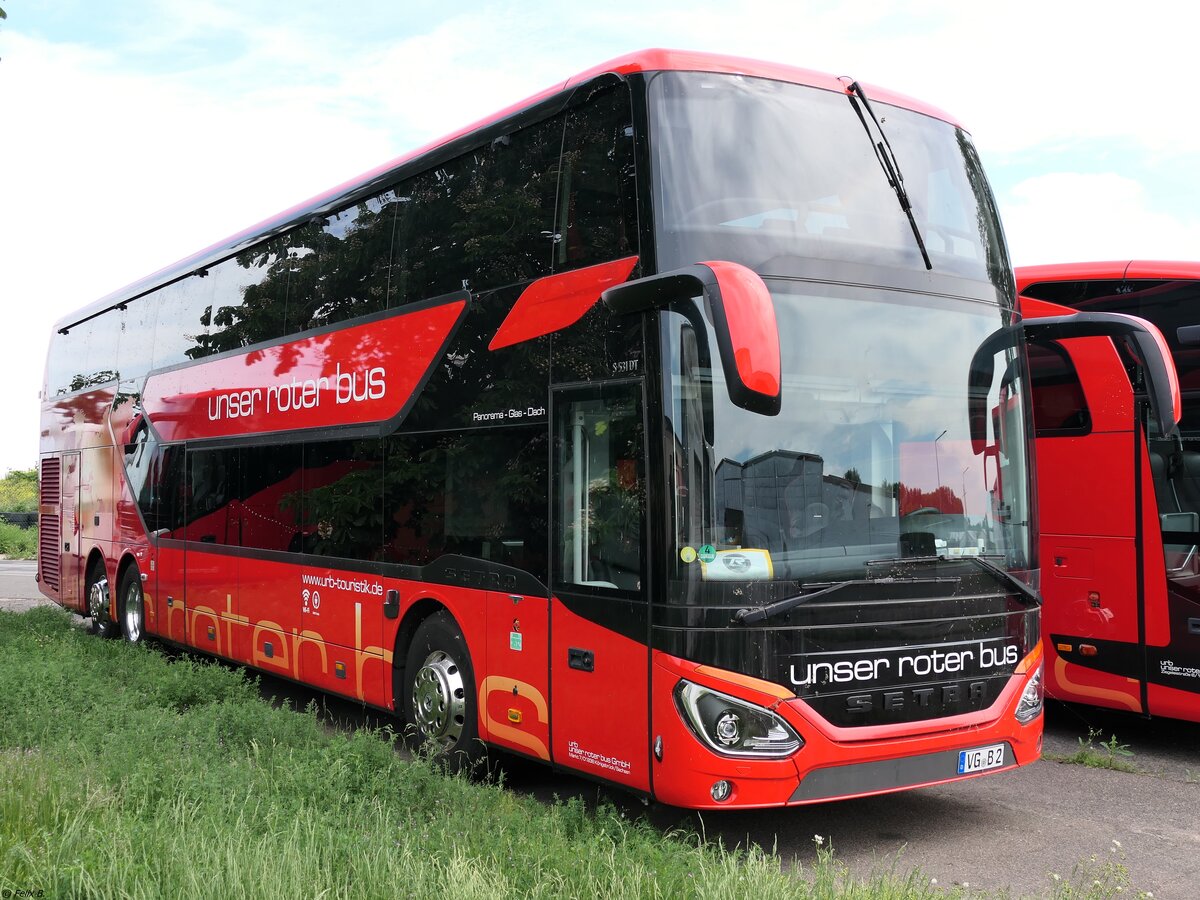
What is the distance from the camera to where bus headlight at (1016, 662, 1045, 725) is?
6.41 metres

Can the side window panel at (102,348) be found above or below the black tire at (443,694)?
above

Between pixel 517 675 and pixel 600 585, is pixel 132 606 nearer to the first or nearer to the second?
pixel 517 675

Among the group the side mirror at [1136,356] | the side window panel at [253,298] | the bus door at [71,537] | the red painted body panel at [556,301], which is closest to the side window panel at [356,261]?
the side window panel at [253,298]

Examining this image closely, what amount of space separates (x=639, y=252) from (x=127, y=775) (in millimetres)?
3614

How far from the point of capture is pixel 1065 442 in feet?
29.6

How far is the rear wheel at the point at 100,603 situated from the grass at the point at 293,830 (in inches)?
287

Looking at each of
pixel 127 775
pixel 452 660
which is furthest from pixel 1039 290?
pixel 127 775

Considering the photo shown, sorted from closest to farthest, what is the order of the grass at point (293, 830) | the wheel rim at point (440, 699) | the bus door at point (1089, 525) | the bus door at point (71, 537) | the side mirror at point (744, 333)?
1. the grass at point (293, 830)
2. the side mirror at point (744, 333)
3. the wheel rim at point (440, 699)
4. the bus door at point (1089, 525)
5. the bus door at point (71, 537)

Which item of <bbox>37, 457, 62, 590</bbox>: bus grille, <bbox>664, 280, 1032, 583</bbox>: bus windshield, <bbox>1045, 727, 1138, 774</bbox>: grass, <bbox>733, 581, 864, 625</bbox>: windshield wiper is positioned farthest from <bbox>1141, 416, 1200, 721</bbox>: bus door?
<bbox>37, 457, 62, 590</bbox>: bus grille

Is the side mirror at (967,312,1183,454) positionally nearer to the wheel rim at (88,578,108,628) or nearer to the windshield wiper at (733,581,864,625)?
the windshield wiper at (733,581,864,625)

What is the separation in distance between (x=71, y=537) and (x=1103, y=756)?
43.6 ft

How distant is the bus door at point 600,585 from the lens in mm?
5922

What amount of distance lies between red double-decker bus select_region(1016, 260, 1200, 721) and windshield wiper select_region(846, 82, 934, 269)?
100 inches

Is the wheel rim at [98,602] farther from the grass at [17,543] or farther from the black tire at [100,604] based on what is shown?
the grass at [17,543]
